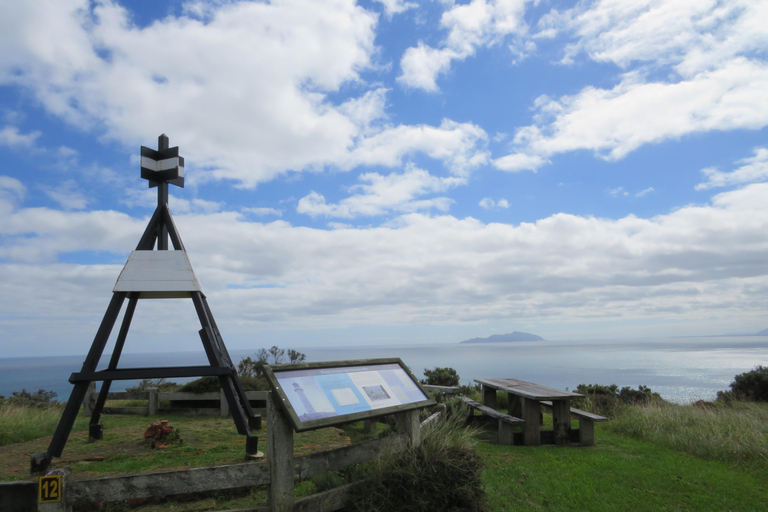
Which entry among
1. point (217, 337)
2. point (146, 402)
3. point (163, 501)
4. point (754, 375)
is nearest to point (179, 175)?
point (217, 337)

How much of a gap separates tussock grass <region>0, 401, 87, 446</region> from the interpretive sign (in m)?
6.94

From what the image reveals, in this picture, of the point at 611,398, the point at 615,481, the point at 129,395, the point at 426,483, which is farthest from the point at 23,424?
the point at 611,398

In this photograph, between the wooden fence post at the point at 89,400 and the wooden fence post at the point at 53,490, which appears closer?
the wooden fence post at the point at 53,490

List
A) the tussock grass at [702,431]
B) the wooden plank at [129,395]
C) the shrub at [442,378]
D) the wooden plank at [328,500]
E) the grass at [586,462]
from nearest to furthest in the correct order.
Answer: the wooden plank at [328,500] < the grass at [586,462] < the tussock grass at [702,431] < the wooden plank at [129,395] < the shrub at [442,378]

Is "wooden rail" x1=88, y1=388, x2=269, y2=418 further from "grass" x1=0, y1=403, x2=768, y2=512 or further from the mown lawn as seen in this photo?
the mown lawn

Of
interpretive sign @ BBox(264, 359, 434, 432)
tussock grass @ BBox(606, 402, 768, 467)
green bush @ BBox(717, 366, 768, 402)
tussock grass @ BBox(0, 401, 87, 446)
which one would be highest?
interpretive sign @ BBox(264, 359, 434, 432)

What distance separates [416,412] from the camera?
15.6 feet

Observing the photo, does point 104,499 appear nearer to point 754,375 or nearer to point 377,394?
point 377,394

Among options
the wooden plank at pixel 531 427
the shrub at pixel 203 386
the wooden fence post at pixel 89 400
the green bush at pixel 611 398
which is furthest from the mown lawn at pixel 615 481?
the wooden fence post at pixel 89 400

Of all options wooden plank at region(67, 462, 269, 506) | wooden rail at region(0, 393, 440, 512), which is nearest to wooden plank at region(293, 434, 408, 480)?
wooden rail at region(0, 393, 440, 512)

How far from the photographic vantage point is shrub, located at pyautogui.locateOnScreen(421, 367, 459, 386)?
45.8 feet

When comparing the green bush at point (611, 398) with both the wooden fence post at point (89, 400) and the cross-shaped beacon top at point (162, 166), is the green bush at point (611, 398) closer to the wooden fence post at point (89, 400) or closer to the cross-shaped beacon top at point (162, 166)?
the cross-shaped beacon top at point (162, 166)

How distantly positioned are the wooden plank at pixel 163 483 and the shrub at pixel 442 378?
1075 centimetres

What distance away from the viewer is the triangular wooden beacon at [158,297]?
6.05m
